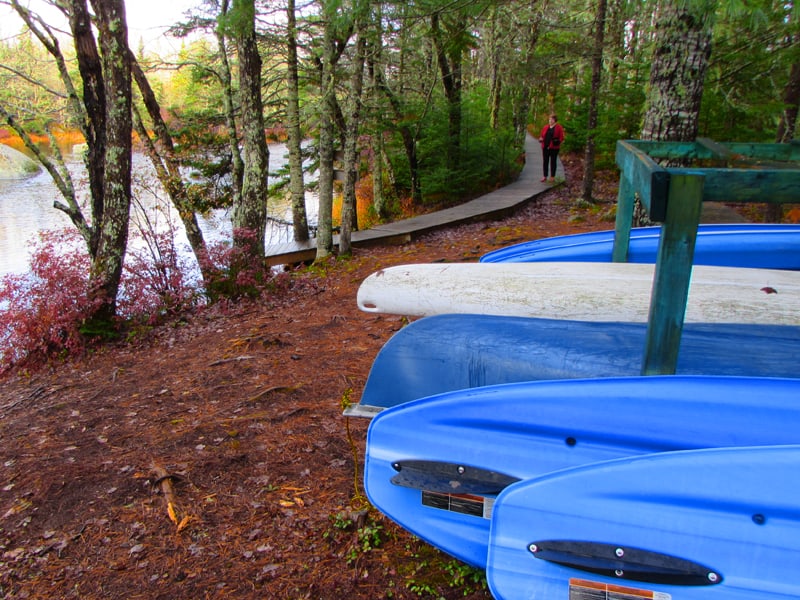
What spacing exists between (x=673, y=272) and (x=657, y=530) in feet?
2.81

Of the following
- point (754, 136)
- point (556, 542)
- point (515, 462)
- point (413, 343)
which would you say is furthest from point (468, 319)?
point (754, 136)

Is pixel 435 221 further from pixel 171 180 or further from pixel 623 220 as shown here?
pixel 623 220

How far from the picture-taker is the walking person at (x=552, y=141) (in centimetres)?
1373

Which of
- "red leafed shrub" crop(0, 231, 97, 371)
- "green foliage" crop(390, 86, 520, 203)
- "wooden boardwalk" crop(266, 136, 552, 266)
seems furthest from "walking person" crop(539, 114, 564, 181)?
"red leafed shrub" crop(0, 231, 97, 371)

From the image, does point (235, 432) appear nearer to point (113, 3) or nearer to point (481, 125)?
point (113, 3)

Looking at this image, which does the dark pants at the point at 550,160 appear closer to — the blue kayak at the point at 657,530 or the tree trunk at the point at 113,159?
the tree trunk at the point at 113,159

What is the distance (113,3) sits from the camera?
6473 millimetres

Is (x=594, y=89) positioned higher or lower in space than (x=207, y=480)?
higher

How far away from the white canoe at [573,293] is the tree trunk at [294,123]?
8338 mm

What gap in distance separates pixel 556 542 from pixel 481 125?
46.7 ft

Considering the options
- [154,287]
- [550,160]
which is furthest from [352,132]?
[550,160]

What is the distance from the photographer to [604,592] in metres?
1.85

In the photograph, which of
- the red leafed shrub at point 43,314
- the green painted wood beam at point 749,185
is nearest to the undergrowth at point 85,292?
the red leafed shrub at point 43,314

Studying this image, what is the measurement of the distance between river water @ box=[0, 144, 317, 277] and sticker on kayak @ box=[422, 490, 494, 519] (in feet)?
27.8
